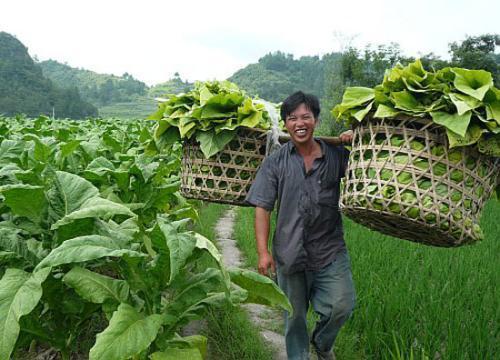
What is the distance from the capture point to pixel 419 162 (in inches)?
82.0

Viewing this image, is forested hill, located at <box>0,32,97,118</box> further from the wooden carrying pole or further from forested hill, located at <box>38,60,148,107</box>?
the wooden carrying pole

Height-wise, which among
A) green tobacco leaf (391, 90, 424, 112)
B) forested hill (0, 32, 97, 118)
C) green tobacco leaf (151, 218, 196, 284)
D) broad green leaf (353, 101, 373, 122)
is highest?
green tobacco leaf (391, 90, 424, 112)

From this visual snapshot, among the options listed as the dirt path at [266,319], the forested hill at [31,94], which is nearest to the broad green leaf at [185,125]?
the dirt path at [266,319]

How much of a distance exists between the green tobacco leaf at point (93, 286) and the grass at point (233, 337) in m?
1.22

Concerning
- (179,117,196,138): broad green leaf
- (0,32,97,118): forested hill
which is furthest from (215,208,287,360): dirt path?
(0,32,97,118): forested hill

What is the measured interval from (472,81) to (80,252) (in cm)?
162

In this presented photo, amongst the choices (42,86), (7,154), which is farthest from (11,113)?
Answer: (7,154)

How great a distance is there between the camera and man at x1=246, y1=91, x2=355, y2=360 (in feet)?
9.44

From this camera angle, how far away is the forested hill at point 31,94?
51500 millimetres

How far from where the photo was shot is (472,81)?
2.07m

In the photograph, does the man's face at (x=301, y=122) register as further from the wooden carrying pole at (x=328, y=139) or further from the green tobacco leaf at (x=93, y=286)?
the green tobacco leaf at (x=93, y=286)

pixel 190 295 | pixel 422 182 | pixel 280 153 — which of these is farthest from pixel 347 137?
pixel 190 295

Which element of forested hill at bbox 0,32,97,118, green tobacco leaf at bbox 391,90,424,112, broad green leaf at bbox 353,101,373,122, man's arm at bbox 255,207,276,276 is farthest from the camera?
forested hill at bbox 0,32,97,118

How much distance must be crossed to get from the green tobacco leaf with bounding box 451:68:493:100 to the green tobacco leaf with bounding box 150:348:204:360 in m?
1.54
